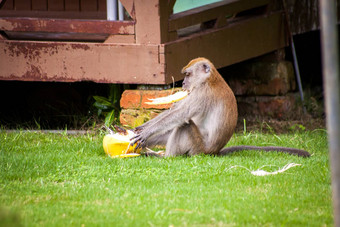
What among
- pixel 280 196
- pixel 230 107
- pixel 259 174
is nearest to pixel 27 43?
pixel 230 107

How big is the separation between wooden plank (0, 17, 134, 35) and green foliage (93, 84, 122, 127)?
3.83 feet

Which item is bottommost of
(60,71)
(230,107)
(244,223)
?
(244,223)

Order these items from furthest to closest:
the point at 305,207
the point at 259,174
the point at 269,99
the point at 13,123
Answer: the point at 269,99, the point at 13,123, the point at 259,174, the point at 305,207

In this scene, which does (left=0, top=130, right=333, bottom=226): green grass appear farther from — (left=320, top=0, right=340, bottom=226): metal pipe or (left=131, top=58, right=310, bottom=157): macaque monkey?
(left=320, top=0, right=340, bottom=226): metal pipe

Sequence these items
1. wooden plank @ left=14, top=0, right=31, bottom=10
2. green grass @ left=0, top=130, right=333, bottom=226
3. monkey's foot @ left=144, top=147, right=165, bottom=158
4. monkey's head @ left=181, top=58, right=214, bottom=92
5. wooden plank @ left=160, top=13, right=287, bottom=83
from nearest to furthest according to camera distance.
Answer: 1. green grass @ left=0, top=130, right=333, bottom=226
2. monkey's head @ left=181, top=58, right=214, bottom=92
3. monkey's foot @ left=144, top=147, right=165, bottom=158
4. wooden plank @ left=160, top=13, right=287, bottom=83
5. wooden plank @ left=14, top=0, right=31, bottom=10

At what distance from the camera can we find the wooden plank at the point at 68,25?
777cm

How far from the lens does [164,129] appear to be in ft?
21.6

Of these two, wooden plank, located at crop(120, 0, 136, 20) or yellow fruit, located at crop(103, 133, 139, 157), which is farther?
wooden plank, located at crop(120, 0, 136, 20)

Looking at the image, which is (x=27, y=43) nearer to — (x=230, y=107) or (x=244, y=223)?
(x=230, y=107)

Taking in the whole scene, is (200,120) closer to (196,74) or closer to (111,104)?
(196,74)

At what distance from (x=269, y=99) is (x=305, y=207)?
6.20 metres

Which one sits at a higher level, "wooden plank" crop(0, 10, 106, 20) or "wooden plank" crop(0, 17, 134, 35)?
Answer: "wooden plank" crop(0, 10, 106, 20)

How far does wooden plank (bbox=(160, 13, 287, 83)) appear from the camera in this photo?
7883 millimetres

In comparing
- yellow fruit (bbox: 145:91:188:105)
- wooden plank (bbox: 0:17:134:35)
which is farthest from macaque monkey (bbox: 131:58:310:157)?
wooden plank (bbox: 0:17:134:35)
